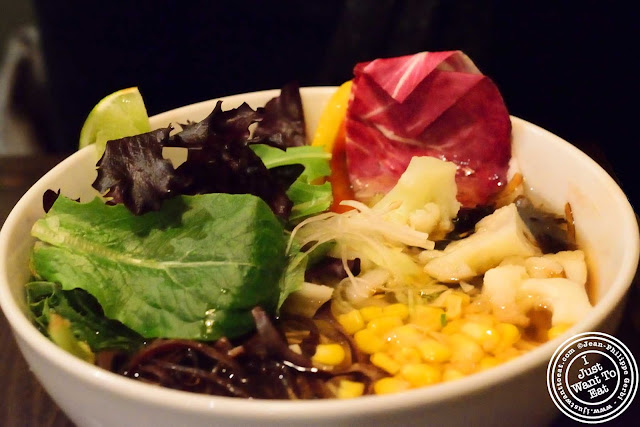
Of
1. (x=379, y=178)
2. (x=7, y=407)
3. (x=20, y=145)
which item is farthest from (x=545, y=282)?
(x=20, y=145)

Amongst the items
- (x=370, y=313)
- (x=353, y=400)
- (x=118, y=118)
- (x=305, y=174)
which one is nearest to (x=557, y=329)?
(x=370, y=313)

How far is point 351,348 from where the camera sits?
3.07 feet

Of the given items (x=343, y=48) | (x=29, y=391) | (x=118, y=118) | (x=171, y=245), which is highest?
(x=118, y=118)

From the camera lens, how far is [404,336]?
95cm

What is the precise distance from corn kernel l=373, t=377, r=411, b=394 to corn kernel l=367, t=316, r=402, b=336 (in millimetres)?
114

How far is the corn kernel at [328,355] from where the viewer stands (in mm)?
893

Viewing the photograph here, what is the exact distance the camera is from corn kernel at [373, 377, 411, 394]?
834 millimetres

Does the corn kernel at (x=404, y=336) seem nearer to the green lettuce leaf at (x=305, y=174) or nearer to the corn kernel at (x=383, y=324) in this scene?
the corn kernel at (x=383, y=324)

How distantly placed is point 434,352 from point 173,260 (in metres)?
0.40

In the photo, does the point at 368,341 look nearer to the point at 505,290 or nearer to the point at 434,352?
the point at 434,352

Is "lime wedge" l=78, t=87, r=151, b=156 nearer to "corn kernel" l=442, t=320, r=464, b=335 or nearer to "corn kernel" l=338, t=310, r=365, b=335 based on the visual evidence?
"corn kernel" l=338, t=310, r=365, b=335

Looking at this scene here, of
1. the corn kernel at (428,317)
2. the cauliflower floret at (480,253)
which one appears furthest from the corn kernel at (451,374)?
the cauliflower floret at (480,253)

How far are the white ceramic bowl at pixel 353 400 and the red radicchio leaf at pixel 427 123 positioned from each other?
25cm

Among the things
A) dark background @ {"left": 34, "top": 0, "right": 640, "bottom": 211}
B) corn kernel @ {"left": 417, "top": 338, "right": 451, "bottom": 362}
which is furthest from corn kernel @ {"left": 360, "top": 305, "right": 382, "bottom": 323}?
dark background @ {"left": 34, "top": 0, "right": 640, "bottom": 211}
